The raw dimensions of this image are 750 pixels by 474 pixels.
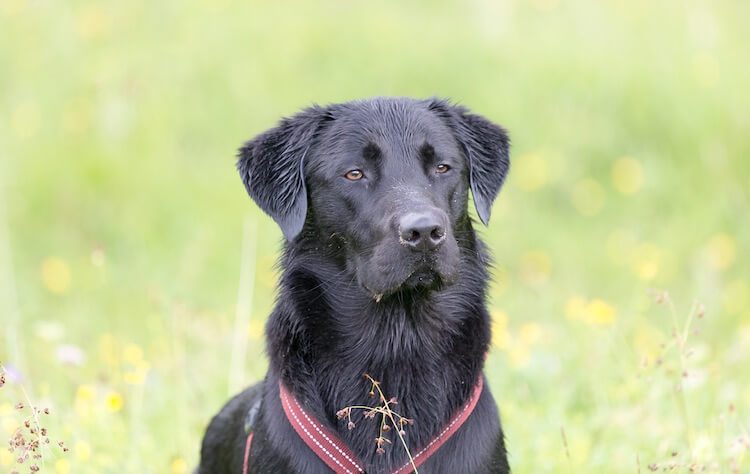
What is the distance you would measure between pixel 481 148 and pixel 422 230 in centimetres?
77

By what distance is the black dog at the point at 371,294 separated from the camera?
11.1 ft

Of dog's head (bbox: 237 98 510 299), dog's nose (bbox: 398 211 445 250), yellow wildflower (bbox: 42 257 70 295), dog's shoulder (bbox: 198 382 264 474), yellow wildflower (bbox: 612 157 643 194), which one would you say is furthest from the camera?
yellow wildflower (bbox: 612 157 643 194)

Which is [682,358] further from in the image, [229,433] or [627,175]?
[627,175]

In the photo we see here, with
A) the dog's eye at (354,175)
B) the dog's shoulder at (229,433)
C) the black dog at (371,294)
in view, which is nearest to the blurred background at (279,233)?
the dog's shoulder at (229,433)

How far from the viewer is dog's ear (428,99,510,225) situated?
3742 mm

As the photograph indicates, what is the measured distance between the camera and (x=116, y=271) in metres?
8.05

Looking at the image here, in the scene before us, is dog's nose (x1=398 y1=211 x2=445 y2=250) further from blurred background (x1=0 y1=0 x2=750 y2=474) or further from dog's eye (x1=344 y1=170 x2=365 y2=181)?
blurred background (x1=0 y1=0 x2=750 y2=474)

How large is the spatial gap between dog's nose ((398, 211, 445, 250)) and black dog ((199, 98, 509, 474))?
6cm

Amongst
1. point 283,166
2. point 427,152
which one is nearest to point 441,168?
point 427,152

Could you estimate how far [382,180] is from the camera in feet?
11.5

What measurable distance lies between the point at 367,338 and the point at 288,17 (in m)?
7.96

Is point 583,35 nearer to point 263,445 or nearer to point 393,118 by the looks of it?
point 393,118

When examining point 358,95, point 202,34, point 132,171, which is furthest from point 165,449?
point 202,34

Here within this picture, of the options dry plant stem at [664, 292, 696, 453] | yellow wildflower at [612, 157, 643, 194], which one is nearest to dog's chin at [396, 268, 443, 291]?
dry plant stem at [664, 292, 696, 453]
